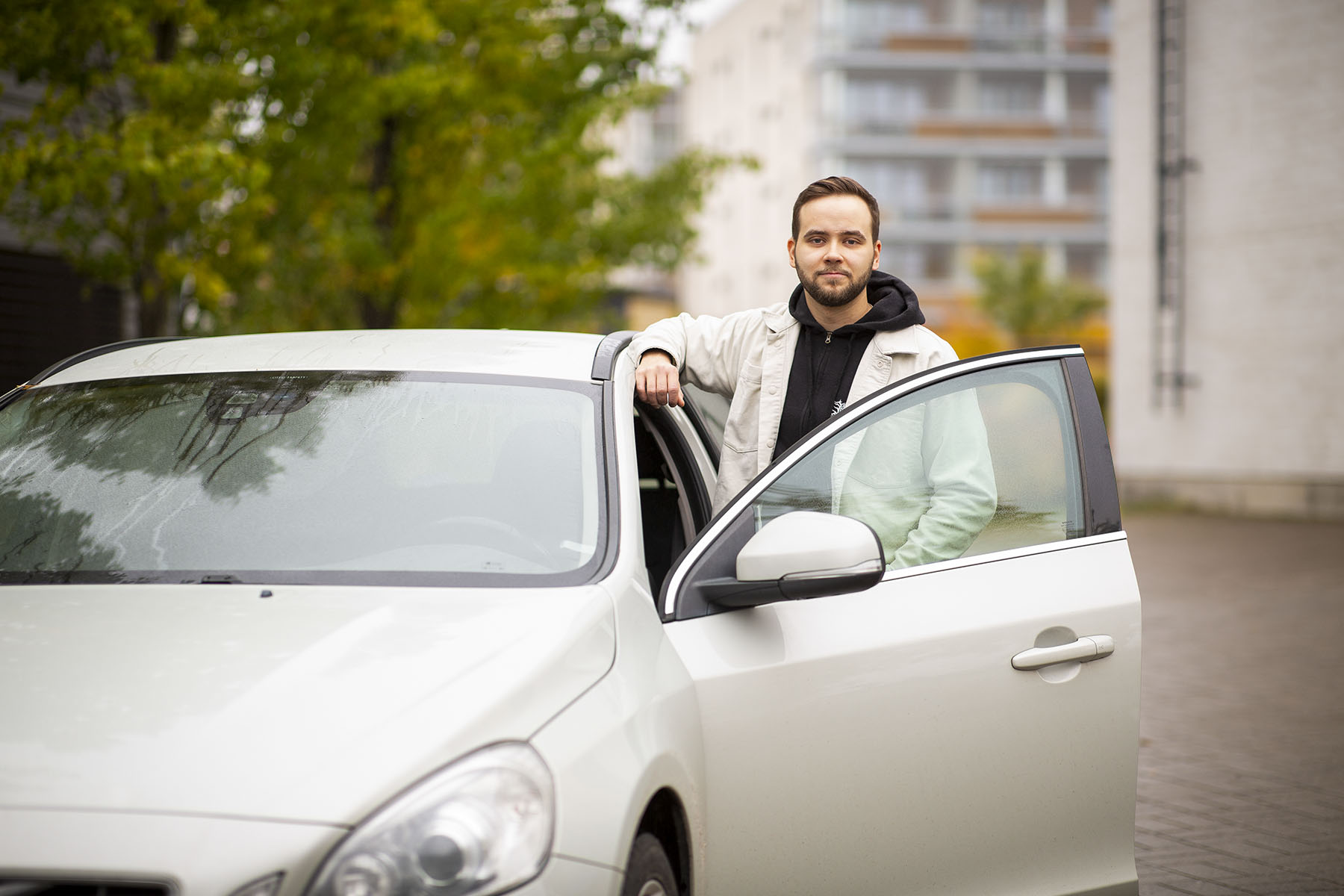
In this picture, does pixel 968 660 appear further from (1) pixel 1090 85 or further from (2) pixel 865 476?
Answer: (1) pixel 1090 85

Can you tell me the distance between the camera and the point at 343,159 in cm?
1100

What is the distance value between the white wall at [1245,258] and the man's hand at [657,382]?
63.5 ft

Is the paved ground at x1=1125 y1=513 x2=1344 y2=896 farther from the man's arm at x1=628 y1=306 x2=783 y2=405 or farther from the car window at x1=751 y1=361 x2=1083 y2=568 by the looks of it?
the man's arm at x1=628 y1=306 x2=783 y2=405

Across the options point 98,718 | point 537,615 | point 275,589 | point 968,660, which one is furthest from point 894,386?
point 98,718

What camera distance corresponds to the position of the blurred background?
8367 mm

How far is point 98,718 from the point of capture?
7.39ft

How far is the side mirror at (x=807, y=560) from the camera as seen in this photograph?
2.75 metres

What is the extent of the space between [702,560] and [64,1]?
20.6 ft

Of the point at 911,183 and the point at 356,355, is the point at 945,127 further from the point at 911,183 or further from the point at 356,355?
the point at 356,355

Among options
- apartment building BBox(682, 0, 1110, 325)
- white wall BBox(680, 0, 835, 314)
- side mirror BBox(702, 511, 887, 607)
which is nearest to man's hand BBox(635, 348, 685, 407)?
side mirror BBox(702, 511, 887, 607)

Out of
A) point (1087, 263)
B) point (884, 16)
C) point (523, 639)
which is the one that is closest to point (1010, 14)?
point (884, 16)

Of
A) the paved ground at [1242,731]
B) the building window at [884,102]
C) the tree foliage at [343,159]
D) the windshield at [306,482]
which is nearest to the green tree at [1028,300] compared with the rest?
the building window at [884,102]

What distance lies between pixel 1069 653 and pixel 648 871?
1216 mm

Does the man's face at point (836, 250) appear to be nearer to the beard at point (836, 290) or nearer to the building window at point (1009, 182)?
the beard at point (836, 290)
